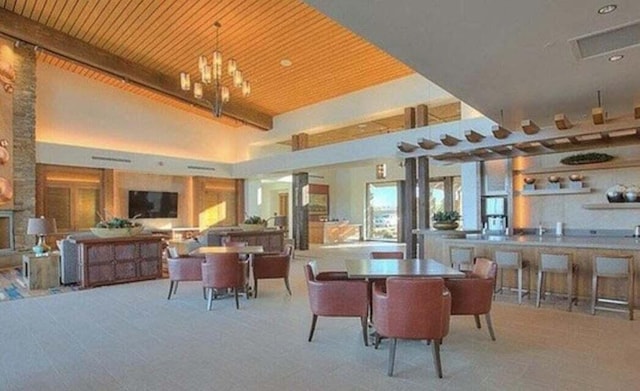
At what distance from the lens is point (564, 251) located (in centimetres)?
538

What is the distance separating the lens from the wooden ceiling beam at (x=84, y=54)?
26.5 feet

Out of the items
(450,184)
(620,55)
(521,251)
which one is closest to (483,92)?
(620,55)

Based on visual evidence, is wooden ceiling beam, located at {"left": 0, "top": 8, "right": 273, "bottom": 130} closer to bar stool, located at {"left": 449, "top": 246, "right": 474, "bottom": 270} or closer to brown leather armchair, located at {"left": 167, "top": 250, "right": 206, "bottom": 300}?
brown leather armchair, located at {"left": 167, "top": 250, "right": 206, "bottom": 300}

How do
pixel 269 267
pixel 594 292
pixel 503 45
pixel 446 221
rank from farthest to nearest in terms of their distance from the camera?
pixel 446 221 → pixel 269 267 → pixel 594 292 → pixel 503 45

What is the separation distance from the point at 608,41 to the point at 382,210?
1380 centimetres

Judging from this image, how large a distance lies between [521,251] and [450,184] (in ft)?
29.6

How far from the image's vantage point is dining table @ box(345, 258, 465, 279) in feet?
12.0

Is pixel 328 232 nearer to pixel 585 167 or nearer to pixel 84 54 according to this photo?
pixel 84 54

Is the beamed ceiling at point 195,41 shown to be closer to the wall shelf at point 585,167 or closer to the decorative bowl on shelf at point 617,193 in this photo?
the wall shelf at point 585,167

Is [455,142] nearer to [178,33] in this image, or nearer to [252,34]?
[252,34]

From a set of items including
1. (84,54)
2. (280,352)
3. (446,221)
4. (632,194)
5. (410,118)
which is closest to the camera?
(280,352)

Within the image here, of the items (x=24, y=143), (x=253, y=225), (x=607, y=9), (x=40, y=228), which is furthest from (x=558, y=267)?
(x=24, y=143)

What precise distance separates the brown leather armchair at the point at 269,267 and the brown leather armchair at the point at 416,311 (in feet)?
10.5

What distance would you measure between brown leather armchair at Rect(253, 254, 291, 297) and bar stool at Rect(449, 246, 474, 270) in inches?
101
